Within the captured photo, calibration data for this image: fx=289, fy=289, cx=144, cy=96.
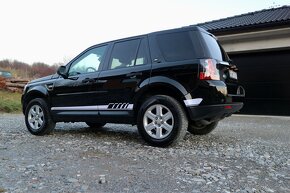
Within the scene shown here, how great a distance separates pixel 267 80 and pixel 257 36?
159cm

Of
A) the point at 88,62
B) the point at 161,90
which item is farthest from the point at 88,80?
the point at 161,90

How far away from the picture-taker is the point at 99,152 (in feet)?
14.0

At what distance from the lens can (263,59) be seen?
1043cm

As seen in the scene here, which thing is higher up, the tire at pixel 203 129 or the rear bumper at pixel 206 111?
the rear bumper at pixel 206 111

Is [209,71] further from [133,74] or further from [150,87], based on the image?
[133,74]

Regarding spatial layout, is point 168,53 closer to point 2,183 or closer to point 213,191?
point 213,191

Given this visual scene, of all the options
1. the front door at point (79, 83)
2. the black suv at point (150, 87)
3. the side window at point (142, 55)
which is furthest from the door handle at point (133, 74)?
the front door at point (79, 83)

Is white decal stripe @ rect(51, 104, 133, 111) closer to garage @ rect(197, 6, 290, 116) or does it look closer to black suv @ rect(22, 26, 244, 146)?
black suv @ rect(22, 26, 244, 146)

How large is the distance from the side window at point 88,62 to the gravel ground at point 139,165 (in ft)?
4.43

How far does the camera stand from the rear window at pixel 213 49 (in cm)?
461

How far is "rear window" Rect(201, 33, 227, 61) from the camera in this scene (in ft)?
15.1

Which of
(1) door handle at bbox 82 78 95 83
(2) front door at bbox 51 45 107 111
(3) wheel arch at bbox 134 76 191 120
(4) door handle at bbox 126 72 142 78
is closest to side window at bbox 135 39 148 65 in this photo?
(4) door handle at bbox 126 72 142 78

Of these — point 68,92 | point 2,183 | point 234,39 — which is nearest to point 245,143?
point 68,92

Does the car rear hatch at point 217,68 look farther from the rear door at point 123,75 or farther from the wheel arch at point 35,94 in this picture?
the wheel arch at point 35,94
